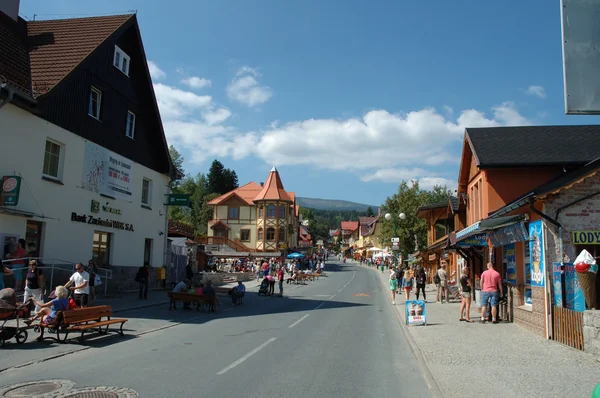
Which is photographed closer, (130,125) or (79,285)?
(79,285)

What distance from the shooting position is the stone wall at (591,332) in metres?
9.45

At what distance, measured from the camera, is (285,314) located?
17250 millimetres

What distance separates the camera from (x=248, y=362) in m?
8.78

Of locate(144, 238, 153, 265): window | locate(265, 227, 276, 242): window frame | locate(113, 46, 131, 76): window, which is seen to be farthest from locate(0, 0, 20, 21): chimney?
locate(265, 227, 276, 242): window frame

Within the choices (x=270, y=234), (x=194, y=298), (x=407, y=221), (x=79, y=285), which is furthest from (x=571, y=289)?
(x=270, y=234)

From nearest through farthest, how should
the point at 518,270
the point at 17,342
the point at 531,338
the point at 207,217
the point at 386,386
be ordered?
the point at 386,386, the point at 17,342, the point at 531,338, the point at 518,270, the point at 207,217

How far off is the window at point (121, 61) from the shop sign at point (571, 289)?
1926cm

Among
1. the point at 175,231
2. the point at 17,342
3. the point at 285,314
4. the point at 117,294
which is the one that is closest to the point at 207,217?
the point at 175,231

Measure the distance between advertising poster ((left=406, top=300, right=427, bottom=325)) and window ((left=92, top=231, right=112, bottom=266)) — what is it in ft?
43.5

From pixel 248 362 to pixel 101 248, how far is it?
47.6 feet

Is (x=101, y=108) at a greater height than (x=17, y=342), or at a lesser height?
greater

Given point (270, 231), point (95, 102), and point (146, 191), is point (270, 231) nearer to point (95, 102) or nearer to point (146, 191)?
point (146, 191)

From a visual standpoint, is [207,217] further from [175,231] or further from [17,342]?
[17,342]

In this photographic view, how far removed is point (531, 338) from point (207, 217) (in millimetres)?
71211
